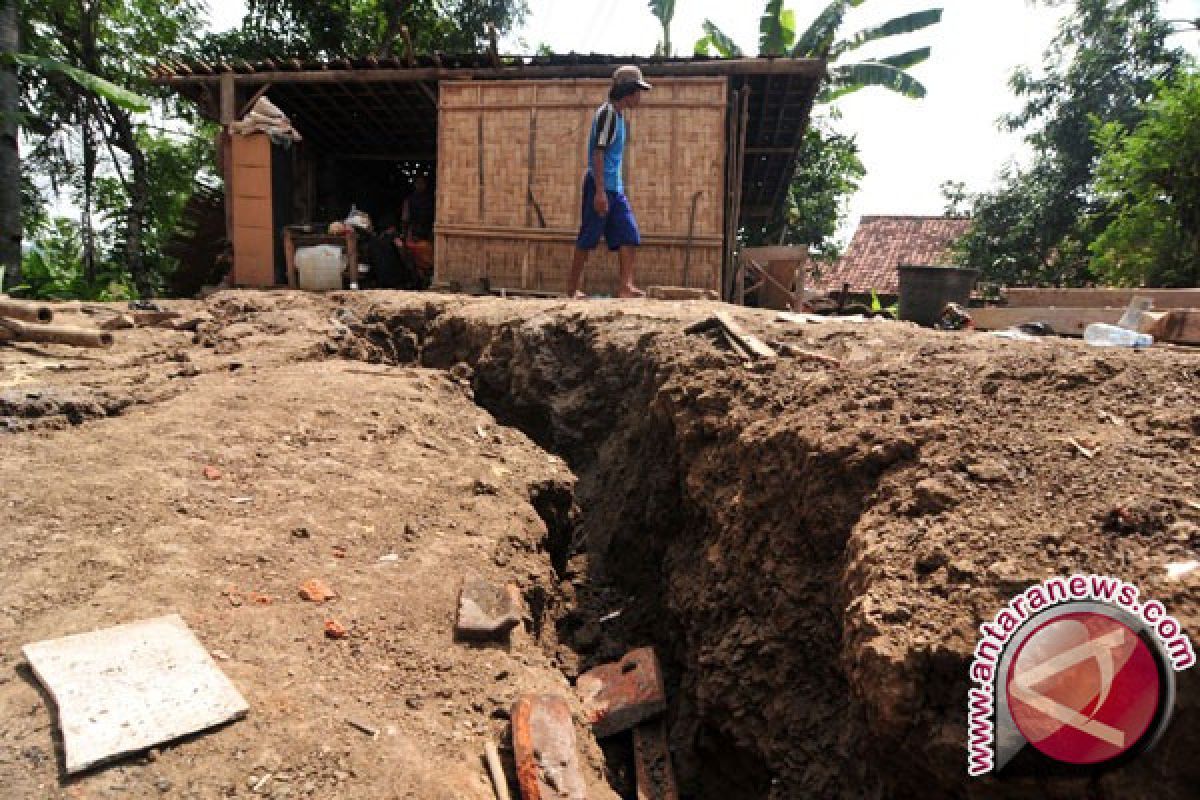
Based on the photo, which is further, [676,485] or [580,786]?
[676,485]

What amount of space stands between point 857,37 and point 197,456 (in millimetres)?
13082

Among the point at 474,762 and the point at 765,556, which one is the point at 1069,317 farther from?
the point at 474,762

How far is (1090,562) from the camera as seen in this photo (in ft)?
4.80

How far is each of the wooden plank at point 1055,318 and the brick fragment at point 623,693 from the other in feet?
12.6

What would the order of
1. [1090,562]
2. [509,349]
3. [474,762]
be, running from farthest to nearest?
[509,349], [474,762], [1090,562]

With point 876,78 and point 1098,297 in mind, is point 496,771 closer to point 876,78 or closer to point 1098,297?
point 1098,297

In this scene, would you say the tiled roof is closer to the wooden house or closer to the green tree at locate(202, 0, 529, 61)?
the green tree at locate(202, 0, 529, 61)

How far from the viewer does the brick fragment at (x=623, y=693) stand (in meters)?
2.51

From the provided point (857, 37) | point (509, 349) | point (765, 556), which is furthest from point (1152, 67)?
point (765, 556)

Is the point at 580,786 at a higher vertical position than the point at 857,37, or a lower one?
lower

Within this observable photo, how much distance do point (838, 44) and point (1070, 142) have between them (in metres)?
7.75

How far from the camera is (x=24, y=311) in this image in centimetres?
473

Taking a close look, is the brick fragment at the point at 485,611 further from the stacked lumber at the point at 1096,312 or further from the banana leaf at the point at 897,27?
the banana leaf at the point at 897,27

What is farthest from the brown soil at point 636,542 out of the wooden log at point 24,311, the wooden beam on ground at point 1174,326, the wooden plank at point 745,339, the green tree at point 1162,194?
the green tree at point 1162,194
